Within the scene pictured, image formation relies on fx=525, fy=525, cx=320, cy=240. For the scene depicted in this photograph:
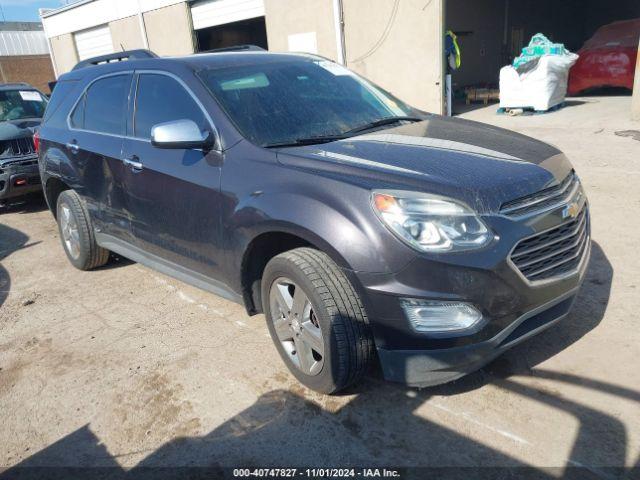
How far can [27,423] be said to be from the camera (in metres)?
2.91

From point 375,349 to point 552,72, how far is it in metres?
10.7

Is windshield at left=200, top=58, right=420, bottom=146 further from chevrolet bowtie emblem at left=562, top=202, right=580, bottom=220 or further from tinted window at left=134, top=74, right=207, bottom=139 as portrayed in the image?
chevrolet bowtie emblem at left=562, top=202, right=580, bottom=220

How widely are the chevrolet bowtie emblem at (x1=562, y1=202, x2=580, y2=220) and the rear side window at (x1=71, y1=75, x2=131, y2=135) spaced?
3.11 meters

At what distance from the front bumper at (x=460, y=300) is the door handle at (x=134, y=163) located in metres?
2.03

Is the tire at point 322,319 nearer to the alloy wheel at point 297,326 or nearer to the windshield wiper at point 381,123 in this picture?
the alloy wheel at point 297,326

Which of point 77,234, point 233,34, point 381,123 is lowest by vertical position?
point 77,234

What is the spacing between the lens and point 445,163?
2684 mm

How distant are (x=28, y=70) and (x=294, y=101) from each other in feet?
108

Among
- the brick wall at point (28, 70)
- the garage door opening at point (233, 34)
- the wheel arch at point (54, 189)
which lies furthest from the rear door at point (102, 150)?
the brick wall at point (28, 70)

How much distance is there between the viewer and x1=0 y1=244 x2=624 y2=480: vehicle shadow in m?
2.32

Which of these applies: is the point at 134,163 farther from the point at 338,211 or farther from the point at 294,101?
the point at 338,211

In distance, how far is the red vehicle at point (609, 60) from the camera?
1351 centimetres

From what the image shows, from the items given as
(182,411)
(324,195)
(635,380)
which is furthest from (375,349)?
(635,380)

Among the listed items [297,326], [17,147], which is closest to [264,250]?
[297,326]
